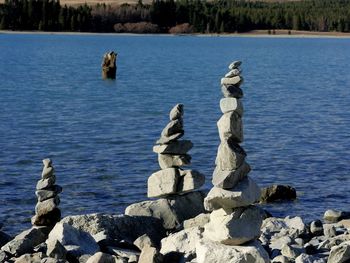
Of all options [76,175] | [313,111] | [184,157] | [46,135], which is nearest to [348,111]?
[313,111]

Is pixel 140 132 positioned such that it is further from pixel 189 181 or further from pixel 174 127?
pixel 189 181

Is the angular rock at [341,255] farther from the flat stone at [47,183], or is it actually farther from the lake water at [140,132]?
the lake water at [140,132]

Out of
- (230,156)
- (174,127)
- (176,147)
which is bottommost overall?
(176,147)

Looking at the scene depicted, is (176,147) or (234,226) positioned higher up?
(234,226)

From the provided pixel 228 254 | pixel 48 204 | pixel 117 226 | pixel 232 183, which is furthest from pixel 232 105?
pixel 48 204

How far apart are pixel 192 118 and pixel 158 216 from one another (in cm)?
3153

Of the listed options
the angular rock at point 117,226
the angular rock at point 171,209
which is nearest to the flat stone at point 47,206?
the angular rock at point 171,209

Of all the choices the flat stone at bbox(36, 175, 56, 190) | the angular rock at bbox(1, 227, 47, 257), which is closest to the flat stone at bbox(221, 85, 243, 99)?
the angular rock at bbox(1, 227, 47, 257)

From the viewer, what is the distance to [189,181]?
2548 centimetres

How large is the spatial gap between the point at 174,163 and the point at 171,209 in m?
1.35

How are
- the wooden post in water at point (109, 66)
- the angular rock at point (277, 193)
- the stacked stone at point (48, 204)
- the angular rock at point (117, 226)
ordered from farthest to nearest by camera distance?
the wooden post in water at point (109, 66) → the angular rock at point (277, 193) → the stacked stone at point (48, 204) → the angular rock at point (117, 226)

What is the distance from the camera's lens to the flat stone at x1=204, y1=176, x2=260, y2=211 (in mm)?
17438

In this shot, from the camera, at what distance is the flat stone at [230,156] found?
1747 cm

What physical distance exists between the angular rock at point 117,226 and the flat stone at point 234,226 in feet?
14.7
